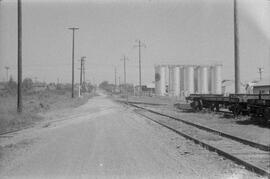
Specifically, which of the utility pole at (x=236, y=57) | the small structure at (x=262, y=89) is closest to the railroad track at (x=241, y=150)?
the small structure at (x=262, y=89)

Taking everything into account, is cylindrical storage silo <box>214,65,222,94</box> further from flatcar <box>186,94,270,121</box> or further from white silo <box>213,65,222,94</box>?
flatcar <box>186,94,270,121</box>

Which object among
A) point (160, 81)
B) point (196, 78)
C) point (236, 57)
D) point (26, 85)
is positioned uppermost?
point (196, 78)

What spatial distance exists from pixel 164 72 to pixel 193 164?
104 meters

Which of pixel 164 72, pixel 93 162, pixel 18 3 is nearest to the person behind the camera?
pixel 93 162

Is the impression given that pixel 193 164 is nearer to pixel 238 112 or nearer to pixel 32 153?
pixel 32 153

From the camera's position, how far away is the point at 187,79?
108000mm

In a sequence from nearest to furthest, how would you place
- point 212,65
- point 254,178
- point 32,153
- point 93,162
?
point 254,178, point 93,162, point 32,153, point 212,65

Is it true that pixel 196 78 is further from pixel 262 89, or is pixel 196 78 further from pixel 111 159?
pixel 111 159

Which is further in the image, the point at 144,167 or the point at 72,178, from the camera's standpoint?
the point at 144,167

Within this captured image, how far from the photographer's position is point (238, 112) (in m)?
24.6

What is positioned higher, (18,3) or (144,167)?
(18,3)

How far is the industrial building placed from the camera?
101938 millimetres

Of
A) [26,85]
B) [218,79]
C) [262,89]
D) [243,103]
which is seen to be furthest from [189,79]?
[243,103]

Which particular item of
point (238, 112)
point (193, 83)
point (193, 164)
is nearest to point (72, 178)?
point (193, 164)
